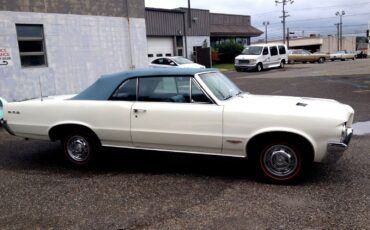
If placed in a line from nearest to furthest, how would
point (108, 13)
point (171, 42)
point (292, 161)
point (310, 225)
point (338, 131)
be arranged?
point (310, 225)
point (338, 131)
point (292, 161)
point (108, 13)
point (171, 42)

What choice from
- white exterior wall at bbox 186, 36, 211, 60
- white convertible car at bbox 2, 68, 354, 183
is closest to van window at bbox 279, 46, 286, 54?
white exterior wall at bbox 186, 36, 211, 60

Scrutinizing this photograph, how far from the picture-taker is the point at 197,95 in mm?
4984

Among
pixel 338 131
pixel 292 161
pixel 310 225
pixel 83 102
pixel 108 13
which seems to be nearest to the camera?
pixel 310 225

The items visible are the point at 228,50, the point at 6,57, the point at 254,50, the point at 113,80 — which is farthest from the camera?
the point at 228,50

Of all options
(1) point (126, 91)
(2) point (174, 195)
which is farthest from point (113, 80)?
(2) point (174, 195)

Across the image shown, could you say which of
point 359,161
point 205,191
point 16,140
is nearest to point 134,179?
point 205,191

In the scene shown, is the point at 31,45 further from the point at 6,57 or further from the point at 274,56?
the point at 274,56

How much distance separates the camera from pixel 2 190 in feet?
15.7

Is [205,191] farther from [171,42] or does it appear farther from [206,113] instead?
[171,42]

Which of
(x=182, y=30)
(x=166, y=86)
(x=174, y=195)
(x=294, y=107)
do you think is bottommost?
(x=174, y=195)

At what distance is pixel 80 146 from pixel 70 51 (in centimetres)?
943

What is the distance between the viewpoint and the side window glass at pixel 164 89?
508 centimetres

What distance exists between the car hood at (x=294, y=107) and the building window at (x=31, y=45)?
992cm

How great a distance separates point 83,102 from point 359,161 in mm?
4113
